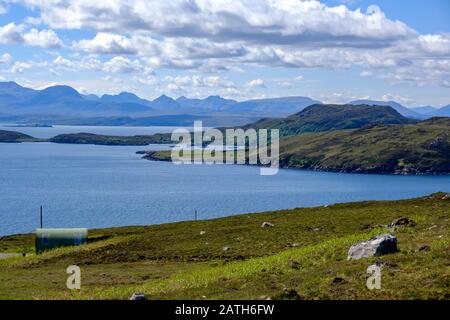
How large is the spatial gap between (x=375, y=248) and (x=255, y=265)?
7740 mm

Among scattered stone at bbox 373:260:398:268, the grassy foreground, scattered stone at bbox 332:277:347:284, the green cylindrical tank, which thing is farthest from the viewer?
the green cylindrical tank

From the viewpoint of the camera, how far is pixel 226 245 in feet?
191

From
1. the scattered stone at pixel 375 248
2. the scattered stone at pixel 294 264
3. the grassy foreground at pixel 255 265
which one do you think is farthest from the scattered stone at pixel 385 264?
the scattered stone at pixel 294 264

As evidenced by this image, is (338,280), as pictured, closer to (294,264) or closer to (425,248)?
(294,264)

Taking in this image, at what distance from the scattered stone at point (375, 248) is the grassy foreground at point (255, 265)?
703 millimetres

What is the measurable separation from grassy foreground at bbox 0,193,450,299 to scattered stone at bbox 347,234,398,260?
0.70m

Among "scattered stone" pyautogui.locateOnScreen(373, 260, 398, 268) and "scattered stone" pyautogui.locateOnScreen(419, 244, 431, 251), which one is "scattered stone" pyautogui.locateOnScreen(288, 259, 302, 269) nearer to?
"scattered stone" pyautogui.locateOnScreen(373, 260, 398, 268)

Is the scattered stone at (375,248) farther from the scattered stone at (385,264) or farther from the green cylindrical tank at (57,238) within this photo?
the green cylindrical tank at (57,238)

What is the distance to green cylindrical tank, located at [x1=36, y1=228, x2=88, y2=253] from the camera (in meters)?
71.2

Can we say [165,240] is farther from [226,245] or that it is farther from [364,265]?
[364,265]

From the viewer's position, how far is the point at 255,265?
3541 cm

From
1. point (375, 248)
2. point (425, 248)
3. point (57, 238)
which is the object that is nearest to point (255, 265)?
point (375, 248)

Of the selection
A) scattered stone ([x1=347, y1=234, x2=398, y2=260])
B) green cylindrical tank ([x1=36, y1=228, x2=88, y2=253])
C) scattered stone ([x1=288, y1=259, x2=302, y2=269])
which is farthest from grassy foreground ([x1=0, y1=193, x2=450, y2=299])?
green cylindrical tank ([x1=36, y1=228, x2=88, y2=253])
